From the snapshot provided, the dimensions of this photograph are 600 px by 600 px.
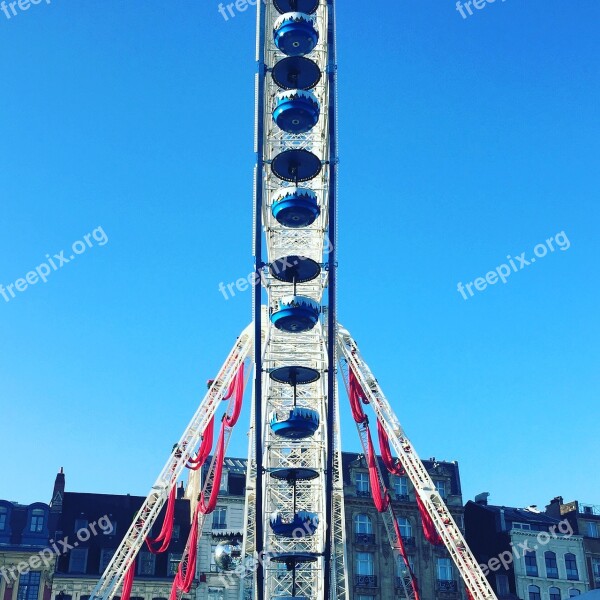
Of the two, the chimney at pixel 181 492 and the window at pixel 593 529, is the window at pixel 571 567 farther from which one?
the chimney at pixel 181 492

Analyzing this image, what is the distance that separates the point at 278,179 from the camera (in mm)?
52750

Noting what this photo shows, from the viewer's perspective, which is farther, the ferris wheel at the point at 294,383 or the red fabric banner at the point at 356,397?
the red fabric banner at the point at 356,397

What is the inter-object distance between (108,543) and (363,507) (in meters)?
20.6

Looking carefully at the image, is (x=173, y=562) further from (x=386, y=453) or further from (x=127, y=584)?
(x=386, y=453)

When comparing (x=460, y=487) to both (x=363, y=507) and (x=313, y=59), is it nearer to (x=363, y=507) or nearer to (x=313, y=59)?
(x=363, y=507)

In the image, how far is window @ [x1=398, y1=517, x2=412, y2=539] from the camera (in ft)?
247

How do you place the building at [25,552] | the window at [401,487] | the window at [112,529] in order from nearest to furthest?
the building at [25,552], the window at [112,529], the window at [401,487]

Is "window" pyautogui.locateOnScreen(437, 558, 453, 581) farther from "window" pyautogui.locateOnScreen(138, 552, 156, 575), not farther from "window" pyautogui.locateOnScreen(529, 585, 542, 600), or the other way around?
"window" pyautogui.locateOnScreen(138, 552, 156, 575)

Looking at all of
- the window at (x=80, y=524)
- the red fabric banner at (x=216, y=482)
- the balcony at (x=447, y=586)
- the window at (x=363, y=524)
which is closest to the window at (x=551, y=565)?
the balcony at (x=447, y=586)

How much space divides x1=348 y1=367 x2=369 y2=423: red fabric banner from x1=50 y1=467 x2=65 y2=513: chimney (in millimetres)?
26346

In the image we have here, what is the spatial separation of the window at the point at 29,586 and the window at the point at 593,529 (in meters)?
46.3

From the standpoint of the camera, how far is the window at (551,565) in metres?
77.2

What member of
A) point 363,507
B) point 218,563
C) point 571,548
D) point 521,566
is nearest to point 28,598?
point 218,563

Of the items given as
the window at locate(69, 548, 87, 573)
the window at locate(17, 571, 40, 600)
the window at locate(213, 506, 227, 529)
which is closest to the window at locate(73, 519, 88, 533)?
the window at locate(69, 548, 87, 573)
